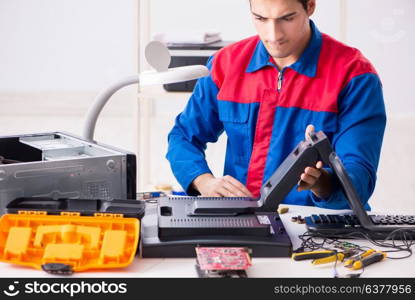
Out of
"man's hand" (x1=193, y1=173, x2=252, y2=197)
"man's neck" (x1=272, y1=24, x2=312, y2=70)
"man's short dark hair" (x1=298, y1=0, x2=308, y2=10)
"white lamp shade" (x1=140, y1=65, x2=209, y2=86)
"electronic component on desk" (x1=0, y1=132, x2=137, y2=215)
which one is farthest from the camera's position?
"man's neck" (x1=272, y1=24, x2=312, y2=70)

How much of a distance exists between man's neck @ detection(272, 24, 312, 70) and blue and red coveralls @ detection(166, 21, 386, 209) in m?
0.02

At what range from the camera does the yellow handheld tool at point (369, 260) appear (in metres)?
1.32

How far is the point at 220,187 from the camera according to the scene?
5.69ft

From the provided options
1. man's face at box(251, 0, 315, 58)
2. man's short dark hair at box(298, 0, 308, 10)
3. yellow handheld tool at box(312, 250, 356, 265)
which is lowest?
yellow handheld tool at box(312, 250, 356, 265)

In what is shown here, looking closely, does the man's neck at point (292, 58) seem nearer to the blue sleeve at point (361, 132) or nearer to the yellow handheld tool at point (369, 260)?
the blue sleeve at point (361, 132)

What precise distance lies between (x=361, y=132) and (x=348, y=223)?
0.35m

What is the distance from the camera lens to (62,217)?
1.34 meters

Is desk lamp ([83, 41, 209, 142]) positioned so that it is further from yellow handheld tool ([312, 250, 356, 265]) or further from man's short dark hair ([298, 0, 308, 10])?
yellow handheld tool ([312, 250, 356, 265])

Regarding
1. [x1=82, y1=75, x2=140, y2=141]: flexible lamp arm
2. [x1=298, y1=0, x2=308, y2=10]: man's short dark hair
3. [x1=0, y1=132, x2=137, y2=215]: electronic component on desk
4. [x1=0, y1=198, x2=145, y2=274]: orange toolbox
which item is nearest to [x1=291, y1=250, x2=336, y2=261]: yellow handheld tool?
[x1=0, y1=198, x2=145, y2=274]: orange toolbox

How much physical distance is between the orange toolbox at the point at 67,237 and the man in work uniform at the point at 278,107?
440mm

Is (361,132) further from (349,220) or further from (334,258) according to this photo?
(334,258)

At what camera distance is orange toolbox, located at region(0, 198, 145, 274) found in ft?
4.17

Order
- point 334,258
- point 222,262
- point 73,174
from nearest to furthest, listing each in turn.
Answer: point 222,262 < point 334,258 < point 73,174

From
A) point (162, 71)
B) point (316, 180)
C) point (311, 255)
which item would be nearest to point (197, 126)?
point (162, 71)
